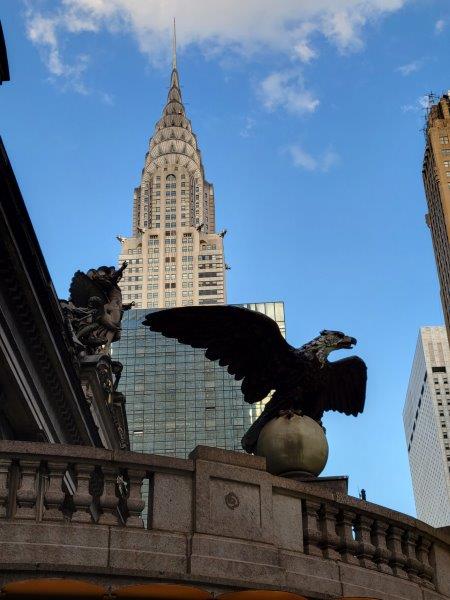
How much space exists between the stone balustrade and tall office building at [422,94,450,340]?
99326 millimetres

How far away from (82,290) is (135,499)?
2647 cm

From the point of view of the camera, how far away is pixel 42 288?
2186 cm

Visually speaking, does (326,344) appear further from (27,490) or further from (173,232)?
→ (173,232)

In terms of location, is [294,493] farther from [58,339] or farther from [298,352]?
[58,339]

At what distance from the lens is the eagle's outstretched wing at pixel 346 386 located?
45.9 feet

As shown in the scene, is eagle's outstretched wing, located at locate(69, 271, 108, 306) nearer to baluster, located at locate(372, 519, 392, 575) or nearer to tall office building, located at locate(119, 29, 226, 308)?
baluster, located at locate(372, 519, 392, 575)

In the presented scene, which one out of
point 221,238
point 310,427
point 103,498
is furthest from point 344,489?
point 221,238

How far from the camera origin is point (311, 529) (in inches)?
392

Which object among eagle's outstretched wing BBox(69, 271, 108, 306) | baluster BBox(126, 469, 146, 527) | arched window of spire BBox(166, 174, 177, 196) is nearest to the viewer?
baluster BBox(126, 469, 146, 527)

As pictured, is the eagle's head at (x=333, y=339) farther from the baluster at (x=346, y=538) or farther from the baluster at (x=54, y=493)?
the baluster at (x=54, y=493)

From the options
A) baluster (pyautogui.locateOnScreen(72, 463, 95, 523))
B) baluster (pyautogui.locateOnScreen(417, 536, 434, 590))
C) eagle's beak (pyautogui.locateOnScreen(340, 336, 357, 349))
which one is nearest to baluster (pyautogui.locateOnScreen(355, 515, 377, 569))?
baluster (pyautogui.locateOnScreen(417, 536, 434, 590))

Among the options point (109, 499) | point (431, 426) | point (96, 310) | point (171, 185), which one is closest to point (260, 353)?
point (109, 499)

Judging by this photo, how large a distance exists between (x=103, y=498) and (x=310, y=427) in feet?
11.6

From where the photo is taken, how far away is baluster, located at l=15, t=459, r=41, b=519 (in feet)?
28.8
